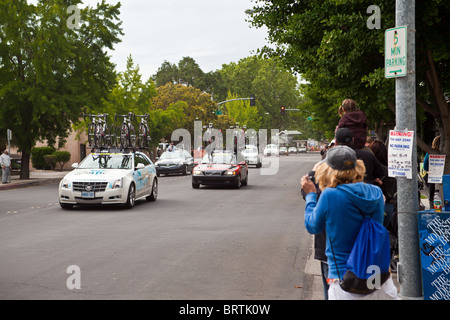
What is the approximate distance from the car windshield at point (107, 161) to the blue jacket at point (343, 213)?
12.2 meters

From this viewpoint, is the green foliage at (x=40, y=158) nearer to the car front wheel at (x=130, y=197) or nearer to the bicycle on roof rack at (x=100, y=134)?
the bicycle on roof rack at (x=100, y=134)

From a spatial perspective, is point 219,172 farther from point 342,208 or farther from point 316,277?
point 342,208

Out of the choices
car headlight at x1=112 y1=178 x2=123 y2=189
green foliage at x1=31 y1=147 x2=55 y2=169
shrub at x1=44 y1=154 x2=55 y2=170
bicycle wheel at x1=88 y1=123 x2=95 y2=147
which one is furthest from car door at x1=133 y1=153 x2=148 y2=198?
green foliage at x1=31 y1=147 x2=55 y2=169

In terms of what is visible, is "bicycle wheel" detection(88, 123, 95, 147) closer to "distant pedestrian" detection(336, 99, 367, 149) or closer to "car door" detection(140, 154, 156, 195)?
"car door" detection(140, 154, 156, 195)

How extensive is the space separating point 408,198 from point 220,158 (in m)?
17.6

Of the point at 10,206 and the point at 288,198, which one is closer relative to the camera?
the point at 10,206

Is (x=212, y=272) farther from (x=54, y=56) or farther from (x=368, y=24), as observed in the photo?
(x=54, y=56)

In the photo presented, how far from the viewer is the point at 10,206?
15805 mm

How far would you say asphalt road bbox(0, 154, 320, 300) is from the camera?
625 cm

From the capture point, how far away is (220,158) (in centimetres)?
2292

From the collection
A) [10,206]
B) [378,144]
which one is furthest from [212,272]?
[10,206]

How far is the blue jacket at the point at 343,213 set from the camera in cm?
365

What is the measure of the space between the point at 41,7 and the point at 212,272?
24121 mm

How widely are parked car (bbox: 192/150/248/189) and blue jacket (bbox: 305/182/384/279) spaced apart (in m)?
17.9
